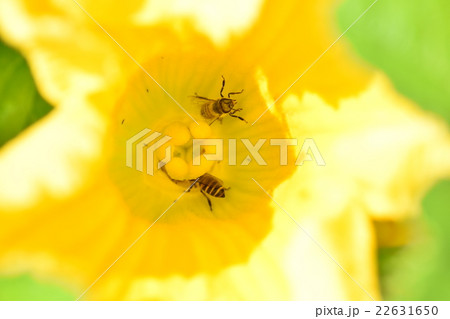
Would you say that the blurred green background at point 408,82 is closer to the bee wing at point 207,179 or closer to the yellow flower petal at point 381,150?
the yellow flower petal at point 381,150

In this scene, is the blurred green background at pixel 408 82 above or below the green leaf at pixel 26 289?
above

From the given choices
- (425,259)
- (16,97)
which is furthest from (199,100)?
(425,259)

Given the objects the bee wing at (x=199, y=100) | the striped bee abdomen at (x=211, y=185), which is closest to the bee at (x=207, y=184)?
the striped bee abdomen at (x=211, y=185)

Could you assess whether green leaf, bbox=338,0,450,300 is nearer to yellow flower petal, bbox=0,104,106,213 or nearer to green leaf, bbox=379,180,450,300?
green leaf, bbox=379,180,450,300

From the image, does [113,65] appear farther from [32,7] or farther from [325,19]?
[325,19]

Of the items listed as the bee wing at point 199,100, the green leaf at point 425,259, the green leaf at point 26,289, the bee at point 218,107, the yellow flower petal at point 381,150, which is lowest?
the green leaf at point 26,289

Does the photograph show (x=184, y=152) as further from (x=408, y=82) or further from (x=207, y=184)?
(x=408, y=82)

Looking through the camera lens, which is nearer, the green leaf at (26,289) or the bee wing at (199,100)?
the green leaf at (26,289)

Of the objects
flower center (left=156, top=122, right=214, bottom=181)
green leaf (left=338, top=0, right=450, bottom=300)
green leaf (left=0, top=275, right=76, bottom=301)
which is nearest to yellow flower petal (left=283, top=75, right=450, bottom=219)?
green leaf (left=338, top=0, right=450, bottom=300)

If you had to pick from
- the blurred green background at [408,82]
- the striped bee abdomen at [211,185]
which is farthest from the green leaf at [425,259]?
the striped bee abdomen at [211,185]
